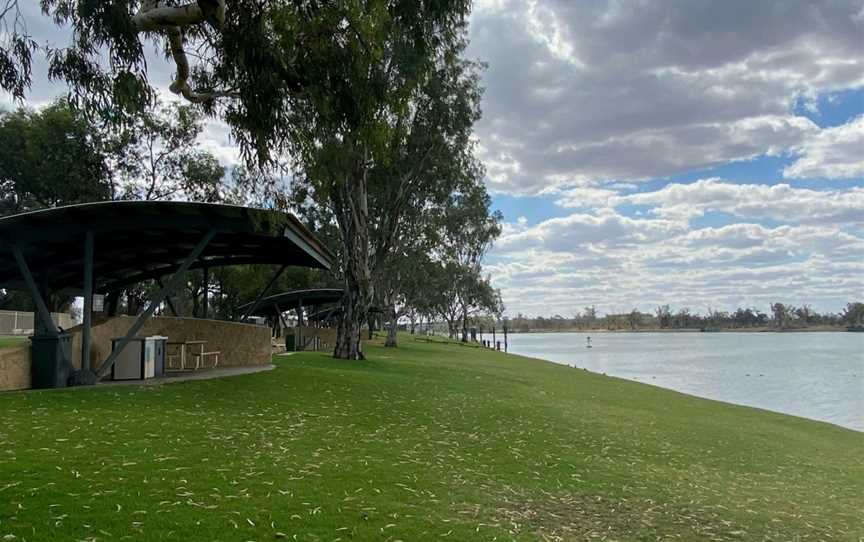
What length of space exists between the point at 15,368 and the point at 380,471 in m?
7.03

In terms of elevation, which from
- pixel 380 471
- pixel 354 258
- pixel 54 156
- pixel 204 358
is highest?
pixel 54 156

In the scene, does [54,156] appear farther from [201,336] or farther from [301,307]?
[201,336]

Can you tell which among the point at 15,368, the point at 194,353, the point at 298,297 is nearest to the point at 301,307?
the point at 298,297

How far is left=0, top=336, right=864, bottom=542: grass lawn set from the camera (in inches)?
192

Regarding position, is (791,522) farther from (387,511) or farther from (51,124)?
(51,124)

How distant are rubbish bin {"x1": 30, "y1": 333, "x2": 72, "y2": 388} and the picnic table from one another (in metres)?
4.62

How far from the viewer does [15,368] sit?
10.2 metres

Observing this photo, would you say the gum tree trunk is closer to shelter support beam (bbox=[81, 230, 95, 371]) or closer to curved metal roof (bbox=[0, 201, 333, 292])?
curved metal roof (bbox=[0, 201, 333, 292])

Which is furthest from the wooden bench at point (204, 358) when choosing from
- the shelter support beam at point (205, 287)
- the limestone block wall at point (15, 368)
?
the limestone block wall at point (15, 368)

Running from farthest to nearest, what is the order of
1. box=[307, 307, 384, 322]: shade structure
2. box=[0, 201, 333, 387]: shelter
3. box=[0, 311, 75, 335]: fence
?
box=[307, 307, 384, 322]: shade structure → box=[0, 311, 75, 335]: fence → box=[0, 201, 333, 387]: shelter

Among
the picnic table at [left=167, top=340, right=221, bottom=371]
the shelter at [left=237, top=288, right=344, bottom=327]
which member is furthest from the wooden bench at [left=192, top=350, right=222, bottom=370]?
the shelter at [left=237, top=288, right=344, bottom=327]

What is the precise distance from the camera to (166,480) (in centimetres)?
558

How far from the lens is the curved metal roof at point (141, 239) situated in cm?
1088

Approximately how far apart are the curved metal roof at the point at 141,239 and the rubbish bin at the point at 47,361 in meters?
1.81
